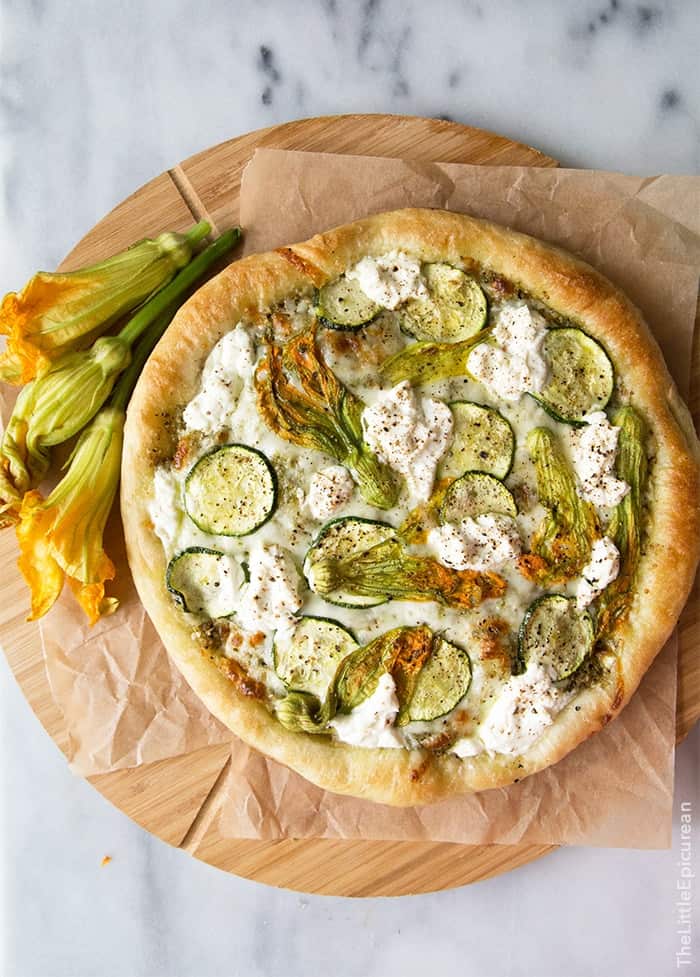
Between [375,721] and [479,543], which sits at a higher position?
[479,543]

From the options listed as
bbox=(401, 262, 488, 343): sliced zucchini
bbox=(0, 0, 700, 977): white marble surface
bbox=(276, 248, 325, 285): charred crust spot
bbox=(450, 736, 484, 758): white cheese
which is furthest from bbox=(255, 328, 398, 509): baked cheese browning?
bbox=(0, 0, 700, 977): white marble surface

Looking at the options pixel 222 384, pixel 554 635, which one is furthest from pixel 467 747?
pixel 222 384

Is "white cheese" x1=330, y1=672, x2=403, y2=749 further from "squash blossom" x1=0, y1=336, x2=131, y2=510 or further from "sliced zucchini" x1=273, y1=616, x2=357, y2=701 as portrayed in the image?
"squash blossom" x1=0, y1=336, x2=131, y2=510

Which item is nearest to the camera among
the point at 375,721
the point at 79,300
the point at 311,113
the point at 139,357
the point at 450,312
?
the point at 375,721

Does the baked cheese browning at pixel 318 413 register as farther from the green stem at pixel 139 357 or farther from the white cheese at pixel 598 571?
the white cheese at pixel 598 571

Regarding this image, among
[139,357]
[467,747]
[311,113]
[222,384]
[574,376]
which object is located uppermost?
[311,113]

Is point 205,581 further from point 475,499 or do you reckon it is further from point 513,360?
point 513,360
